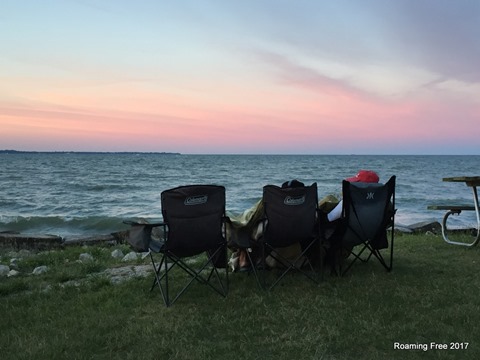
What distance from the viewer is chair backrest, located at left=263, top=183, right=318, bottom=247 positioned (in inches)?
168

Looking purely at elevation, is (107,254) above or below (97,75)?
below

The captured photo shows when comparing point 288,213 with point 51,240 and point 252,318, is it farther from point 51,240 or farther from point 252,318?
point 51,240

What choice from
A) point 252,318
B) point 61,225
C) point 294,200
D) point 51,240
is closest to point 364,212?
point 294,200

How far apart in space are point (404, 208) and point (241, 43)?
11265 millimetres

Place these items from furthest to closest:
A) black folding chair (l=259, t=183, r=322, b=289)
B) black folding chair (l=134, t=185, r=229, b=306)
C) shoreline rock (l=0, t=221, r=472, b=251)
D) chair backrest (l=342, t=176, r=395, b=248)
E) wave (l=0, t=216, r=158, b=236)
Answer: wave (l=0, t=216, r=158, b=236), shoreline rock (l=0, t=221, r=472, b=251), chair backrest (l=342, t=176, r=395, b=248), black folding chair (l=259, t=183, r=322, b=289), black folding chair (l=134, t=185, r=229, b=306)

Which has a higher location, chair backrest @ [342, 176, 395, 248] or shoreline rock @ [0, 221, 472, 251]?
chair backrest @ [342, 176, 395, 248]

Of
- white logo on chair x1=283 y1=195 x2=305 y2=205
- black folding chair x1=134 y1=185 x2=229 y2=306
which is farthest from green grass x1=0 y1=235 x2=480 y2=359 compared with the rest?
white logo on chair x1=283 y1=195 x2=305 y2=205

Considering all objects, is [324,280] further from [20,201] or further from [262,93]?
[20,201]

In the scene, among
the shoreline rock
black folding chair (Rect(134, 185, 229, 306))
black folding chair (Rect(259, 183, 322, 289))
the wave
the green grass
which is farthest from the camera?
the wave

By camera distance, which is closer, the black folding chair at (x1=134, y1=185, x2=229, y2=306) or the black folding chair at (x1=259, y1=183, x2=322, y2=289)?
the black folding chair at (x1=134, y1=185, x2=229, y2=306)

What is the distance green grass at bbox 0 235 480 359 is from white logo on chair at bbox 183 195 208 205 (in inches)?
36.3

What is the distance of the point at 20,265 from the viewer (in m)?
6.32

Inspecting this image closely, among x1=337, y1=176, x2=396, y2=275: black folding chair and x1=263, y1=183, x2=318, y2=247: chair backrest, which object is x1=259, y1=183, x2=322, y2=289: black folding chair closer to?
x1=263, y1=183, x2=318, y2=247: chair backrest

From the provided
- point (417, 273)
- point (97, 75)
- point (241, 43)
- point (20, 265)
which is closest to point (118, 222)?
point (97, 75)
